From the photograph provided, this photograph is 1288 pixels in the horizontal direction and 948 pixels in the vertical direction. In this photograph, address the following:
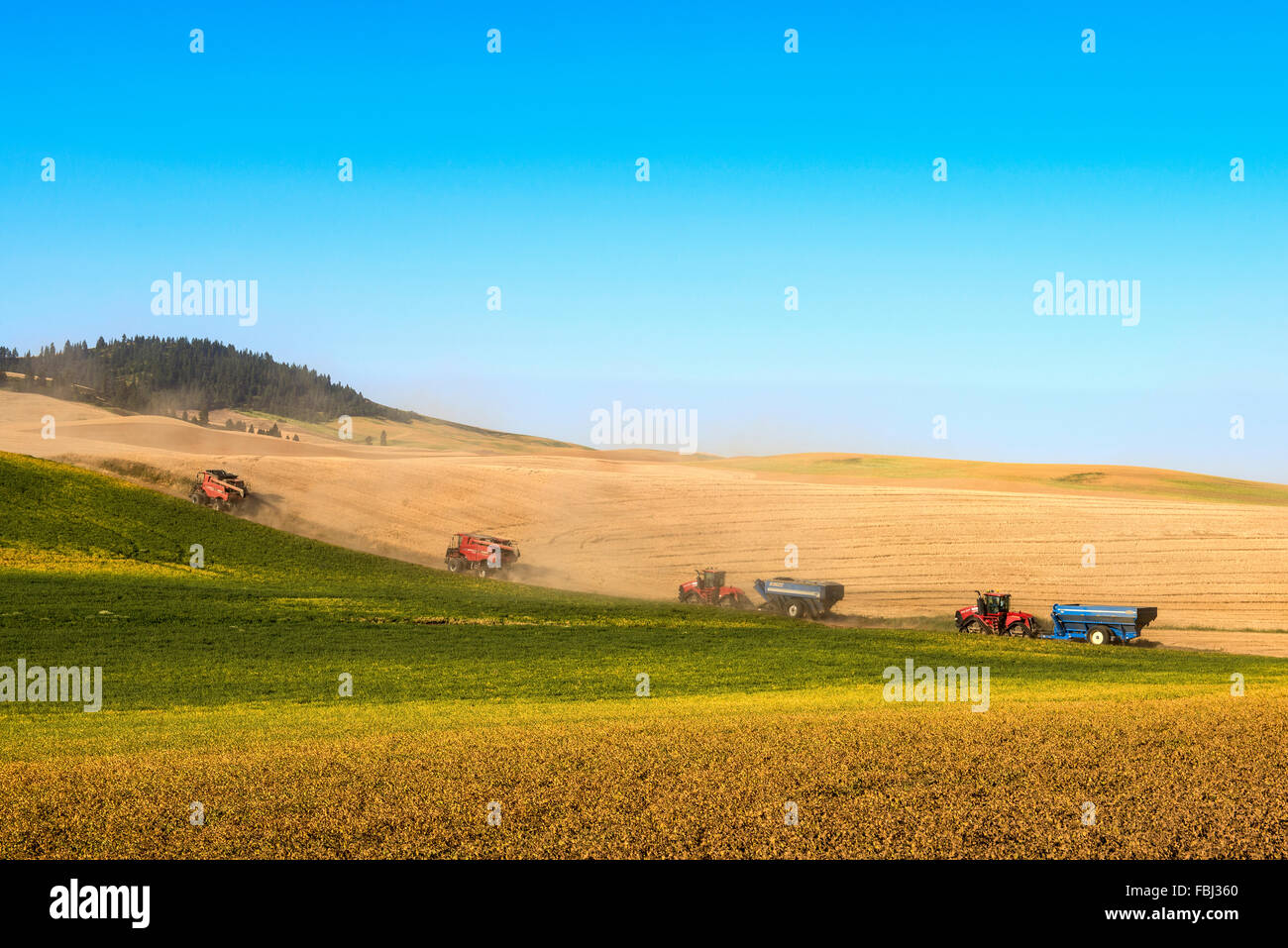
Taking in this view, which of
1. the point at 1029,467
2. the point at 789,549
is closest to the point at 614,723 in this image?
the point at 789,549

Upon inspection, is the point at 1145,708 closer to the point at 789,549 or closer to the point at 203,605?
the point at 203,605

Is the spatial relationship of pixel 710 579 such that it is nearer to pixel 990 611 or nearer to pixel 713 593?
pixel 713 593

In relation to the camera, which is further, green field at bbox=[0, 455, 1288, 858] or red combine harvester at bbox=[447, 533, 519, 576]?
red combine harvester at bbox=[447, 533, 519, 576]

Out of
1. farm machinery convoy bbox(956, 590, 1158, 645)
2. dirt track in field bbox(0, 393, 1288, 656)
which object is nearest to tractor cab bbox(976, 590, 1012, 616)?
farm machinery convoy bbox(956, 590, 1158, 645)

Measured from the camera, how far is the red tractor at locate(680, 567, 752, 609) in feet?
174

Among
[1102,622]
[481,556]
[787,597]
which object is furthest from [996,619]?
[481,556]

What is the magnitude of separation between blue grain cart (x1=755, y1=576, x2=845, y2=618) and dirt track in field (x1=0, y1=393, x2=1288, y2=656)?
4.26 m

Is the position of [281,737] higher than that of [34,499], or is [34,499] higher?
[34,499]

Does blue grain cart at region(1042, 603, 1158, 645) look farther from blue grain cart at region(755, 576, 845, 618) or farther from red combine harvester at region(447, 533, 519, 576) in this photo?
red combine harvester at region(447, 533, 519, 576)

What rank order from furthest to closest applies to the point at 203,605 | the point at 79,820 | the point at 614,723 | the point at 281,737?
the point at 203,605, the point at 614,723, the point at 281,737, the point at 79,820

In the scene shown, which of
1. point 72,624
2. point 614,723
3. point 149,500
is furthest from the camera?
point 149,500

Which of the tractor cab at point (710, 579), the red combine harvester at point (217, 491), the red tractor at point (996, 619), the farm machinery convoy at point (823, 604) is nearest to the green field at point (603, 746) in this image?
the farm machinery convoy at point (823, 604)
